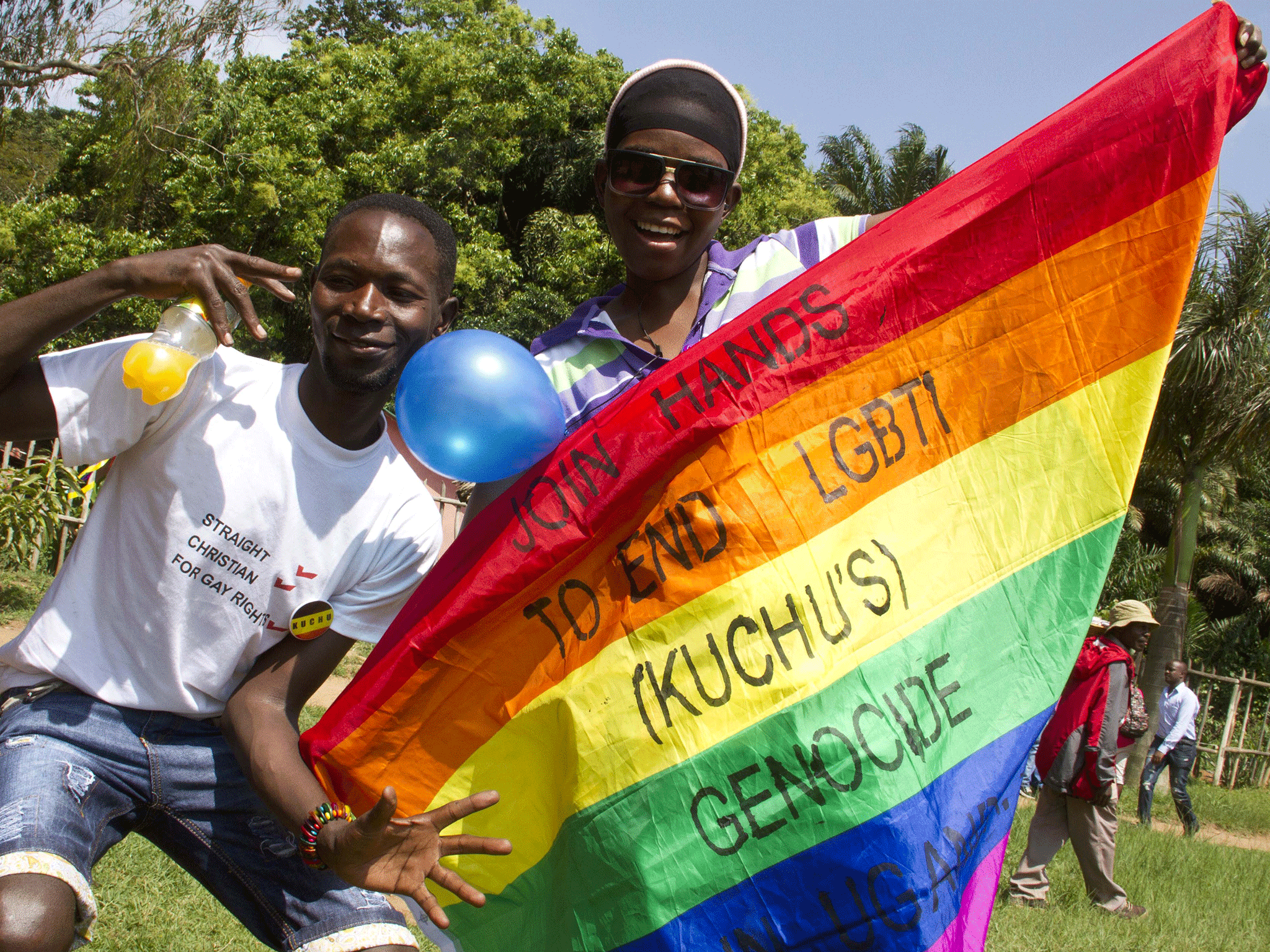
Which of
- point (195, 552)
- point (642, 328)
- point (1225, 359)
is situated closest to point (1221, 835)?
point (1225, 359)

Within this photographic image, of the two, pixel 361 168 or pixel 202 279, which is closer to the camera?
pixel 202 279

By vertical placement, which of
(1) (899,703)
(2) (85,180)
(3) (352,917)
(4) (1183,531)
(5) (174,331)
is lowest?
(4) (1183,531)

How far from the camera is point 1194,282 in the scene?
491 inches

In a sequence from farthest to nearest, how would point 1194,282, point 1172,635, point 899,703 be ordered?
point 1172,635 < point 1194,282 < point 899,703

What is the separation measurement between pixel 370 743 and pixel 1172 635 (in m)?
13.7

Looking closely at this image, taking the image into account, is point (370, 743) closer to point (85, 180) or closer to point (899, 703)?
point (899, 703)

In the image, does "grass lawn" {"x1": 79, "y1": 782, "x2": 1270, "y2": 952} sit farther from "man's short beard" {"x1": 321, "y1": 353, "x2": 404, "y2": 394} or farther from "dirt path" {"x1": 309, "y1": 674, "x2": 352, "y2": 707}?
"man's short beard" {"x1": 321, "y1": 353, "x2": 404, "y2": 394}

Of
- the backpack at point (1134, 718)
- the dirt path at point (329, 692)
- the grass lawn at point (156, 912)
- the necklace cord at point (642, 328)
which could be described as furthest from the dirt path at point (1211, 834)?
the necklace cord at point (642, 328)

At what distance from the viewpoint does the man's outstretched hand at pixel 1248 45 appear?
2229mm

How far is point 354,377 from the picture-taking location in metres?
2.36

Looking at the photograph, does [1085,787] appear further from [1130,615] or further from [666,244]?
[666,244]

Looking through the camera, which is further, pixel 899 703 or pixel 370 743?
pixel 370 743

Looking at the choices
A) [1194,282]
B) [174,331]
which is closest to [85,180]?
[1194,282]

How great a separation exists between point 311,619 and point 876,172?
24358 millimetres
